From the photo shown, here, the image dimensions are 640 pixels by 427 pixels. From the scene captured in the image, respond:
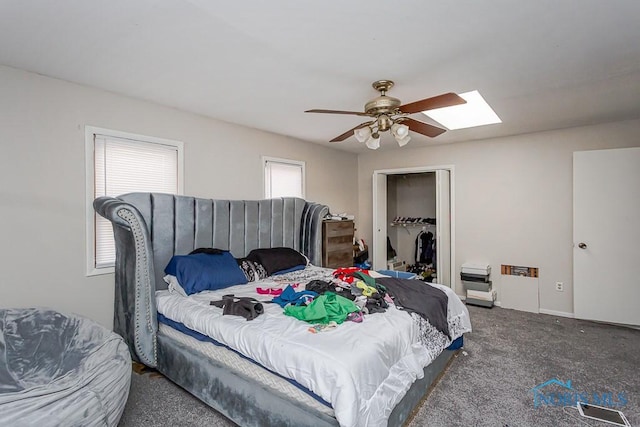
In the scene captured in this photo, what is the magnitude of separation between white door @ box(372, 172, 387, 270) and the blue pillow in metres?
2.85

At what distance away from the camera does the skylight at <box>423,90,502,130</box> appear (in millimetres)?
3324

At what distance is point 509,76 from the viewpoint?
101 inches

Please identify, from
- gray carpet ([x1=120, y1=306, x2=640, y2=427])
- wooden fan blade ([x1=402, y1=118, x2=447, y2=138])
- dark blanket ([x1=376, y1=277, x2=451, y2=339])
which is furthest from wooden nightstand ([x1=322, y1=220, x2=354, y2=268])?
wooden fan blade ([x1=402, y1=118, x2=447, y2=138])

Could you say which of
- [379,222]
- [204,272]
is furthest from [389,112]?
[379,222]

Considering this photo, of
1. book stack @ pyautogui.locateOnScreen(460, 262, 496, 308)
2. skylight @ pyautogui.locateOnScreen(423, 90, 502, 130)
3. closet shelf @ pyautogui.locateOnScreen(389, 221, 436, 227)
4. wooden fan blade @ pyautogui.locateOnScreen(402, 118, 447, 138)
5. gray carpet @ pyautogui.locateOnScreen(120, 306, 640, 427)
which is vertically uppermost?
skylight @ pyautogui.locateOnScreen(423, 90, 502, 130)

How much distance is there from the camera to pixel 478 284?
15.6 feet

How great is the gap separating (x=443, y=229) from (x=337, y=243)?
171cm

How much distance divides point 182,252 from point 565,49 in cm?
354

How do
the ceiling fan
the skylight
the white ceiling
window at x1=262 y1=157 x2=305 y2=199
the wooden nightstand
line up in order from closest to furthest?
1. the white ceiling
2. the ceiling fan
3. the skylight
4. window at x1=262 y1=157 x2=305 y2=199
5. the wooden nightstand

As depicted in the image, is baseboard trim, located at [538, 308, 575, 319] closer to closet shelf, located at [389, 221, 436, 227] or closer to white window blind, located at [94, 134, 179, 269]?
closet shelf, located at [389, 221, 436, 227]

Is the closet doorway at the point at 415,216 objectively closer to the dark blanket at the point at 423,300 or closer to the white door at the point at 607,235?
the white door at the point at 607,235

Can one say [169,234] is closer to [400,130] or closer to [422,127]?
[400,130]

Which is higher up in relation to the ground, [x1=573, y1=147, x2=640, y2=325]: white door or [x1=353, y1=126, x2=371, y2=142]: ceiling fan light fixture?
[x1=353, y1=126, x2=371, y2=142]: ceiling fan light fixture

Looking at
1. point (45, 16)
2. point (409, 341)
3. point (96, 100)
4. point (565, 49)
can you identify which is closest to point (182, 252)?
point (96, 100)
